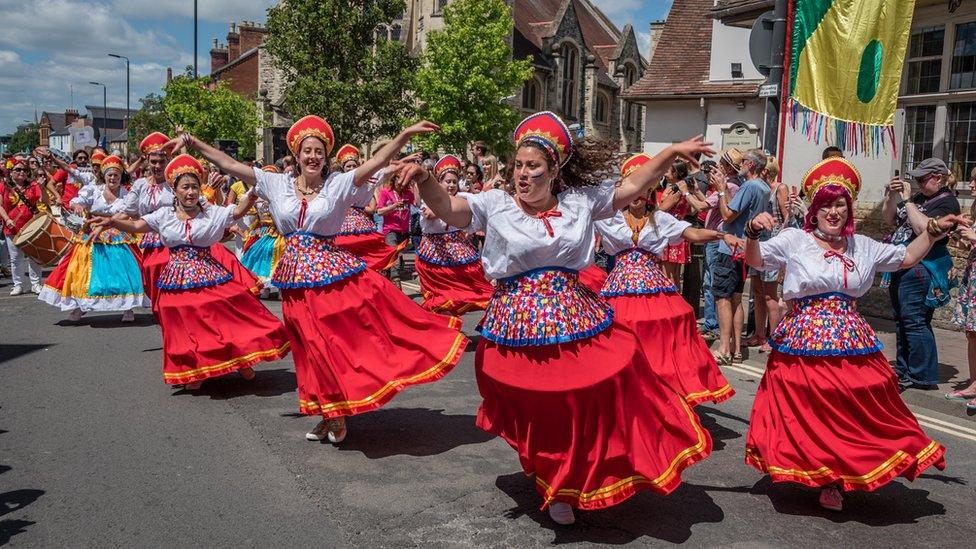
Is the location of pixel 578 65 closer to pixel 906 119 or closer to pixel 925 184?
pixel 906 119

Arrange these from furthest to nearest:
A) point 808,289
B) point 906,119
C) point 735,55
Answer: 1. point 735,55
2. point 906,119
3. point 808,289

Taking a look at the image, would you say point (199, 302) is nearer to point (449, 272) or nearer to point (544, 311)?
point (449, 272)

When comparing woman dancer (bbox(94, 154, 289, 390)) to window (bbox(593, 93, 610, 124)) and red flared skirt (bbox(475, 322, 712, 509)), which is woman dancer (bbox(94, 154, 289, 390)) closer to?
red flared skirt (bbox(475, 322, 712, 509))

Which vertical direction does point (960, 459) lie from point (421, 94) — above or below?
below

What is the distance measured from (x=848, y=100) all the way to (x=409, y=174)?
22.4ft

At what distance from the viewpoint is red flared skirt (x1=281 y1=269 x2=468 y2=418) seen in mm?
5426

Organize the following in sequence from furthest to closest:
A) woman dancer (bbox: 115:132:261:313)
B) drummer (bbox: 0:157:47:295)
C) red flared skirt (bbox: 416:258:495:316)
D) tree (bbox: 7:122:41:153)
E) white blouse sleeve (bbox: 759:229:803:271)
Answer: tree (bbox: 7:122:41:153), drummer (bbox: 0:157:47:295), red flared skirt (bbox: 416:258:495:316), woman dancer (bbox: 115:132:261:313), white blouse sleeve (bbox: 759:229:803:271)

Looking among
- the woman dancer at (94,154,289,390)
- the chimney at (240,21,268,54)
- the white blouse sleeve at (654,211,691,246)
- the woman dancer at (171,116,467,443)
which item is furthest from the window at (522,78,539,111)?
the woman dancer at (171,116,467,443)

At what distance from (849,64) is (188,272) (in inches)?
286

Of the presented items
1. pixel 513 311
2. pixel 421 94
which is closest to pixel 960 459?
pixel 513 311

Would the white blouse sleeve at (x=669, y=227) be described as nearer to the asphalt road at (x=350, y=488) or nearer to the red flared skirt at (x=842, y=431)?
the asphalt road at (x=350, y=488)

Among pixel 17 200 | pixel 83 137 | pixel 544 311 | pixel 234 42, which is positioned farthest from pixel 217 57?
pixel 544 311

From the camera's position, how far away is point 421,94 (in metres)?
32.2

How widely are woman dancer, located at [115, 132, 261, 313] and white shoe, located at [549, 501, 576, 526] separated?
4.47 meters
